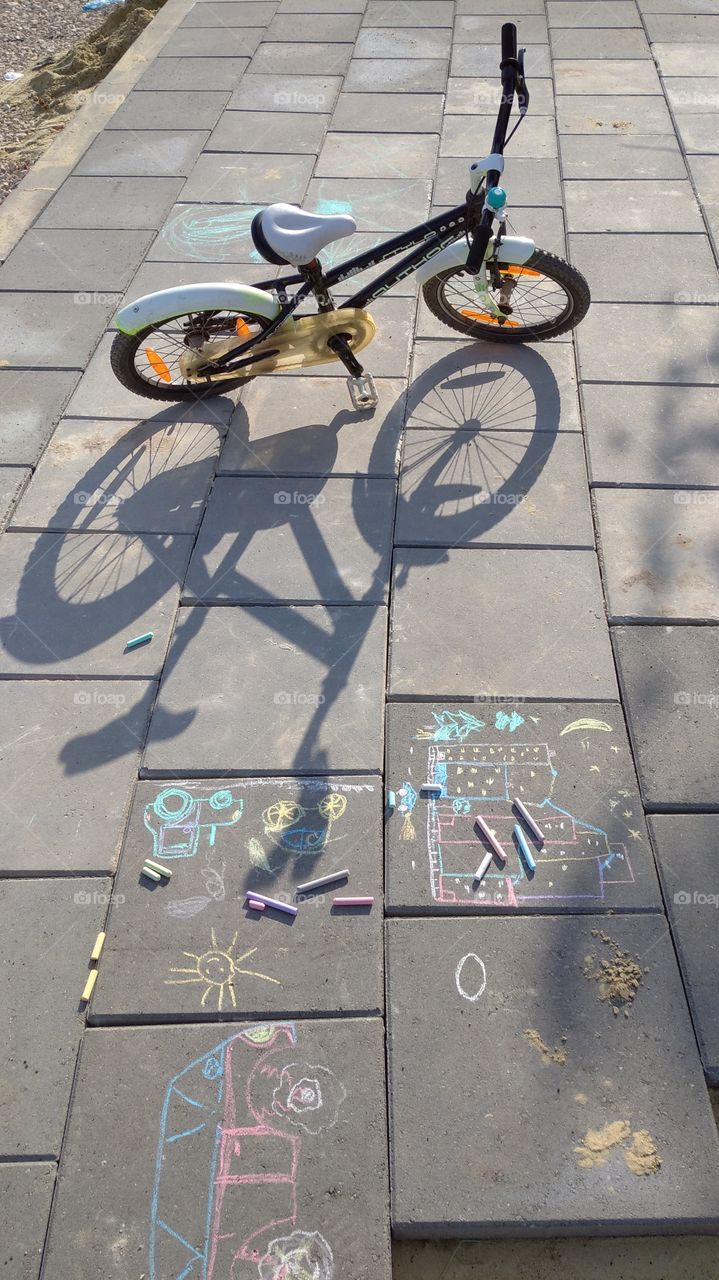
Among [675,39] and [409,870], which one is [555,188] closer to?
[675,39]

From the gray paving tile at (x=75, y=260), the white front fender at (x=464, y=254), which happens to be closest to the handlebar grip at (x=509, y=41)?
the white front fender at (x=464, y=254)

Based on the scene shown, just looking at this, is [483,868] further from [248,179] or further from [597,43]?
[597,43]

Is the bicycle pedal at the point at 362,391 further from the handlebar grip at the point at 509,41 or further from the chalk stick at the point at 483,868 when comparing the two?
the chalk stick at the point at 483,868

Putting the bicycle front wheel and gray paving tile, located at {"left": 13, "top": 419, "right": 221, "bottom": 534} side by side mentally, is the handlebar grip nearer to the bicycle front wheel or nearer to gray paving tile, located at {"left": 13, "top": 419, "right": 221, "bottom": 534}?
the bicycle front wheel

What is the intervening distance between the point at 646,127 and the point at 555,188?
1270 millimetres

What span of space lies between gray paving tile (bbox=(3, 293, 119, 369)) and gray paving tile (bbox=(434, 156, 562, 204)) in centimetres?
242

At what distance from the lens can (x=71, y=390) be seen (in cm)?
511

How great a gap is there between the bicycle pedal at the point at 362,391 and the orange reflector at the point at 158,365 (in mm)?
927

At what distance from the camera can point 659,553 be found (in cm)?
409

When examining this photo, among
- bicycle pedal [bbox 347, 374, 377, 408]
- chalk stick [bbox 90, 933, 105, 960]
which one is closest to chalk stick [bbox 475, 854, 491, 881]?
chalk stick [bbox 90, 933, 105, 960]

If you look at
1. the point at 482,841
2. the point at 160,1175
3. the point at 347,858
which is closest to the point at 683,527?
the point at 482,841

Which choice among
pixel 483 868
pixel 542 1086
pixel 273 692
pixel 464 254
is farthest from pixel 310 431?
pixel 542 1086

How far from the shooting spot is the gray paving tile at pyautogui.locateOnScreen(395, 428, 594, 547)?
4.20m

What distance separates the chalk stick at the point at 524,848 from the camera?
10.2 ft
